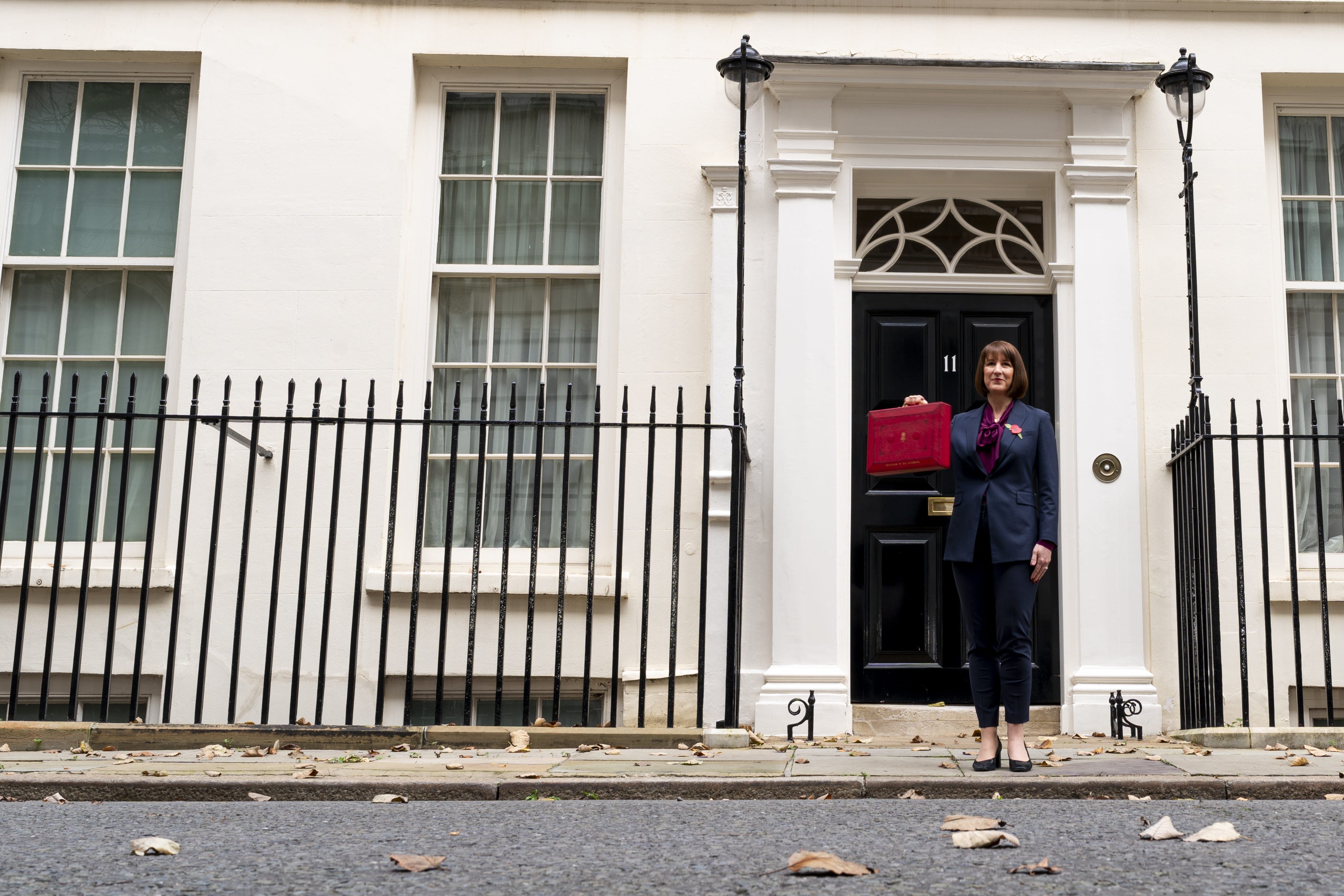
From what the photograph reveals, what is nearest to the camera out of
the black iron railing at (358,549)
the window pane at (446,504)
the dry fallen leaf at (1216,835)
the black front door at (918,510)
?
the dry fallen leaf at (1216,835)

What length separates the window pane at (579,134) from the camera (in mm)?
8008

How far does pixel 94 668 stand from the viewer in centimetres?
741

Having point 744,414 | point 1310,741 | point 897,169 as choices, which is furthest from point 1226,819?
point 897,169

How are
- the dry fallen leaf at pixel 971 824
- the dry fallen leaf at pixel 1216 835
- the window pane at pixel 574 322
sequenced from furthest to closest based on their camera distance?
the window pane at pixel 574 322, the dry fallen leaf at pixel 971 824, the dry fallen leaf at pixel 1216 835

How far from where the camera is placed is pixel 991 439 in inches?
204

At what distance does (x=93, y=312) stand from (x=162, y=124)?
1260 mm

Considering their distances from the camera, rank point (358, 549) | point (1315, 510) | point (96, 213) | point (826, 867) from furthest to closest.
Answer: point (96, 213), point (1315, 510), point (358, 549), point (826, 867)

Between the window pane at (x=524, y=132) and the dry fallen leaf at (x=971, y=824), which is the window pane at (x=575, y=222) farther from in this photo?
the dry fallen leaf at (x=971, y=824)

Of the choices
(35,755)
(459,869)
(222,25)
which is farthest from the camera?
(222,25)

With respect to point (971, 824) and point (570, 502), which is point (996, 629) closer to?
point (971, 824)

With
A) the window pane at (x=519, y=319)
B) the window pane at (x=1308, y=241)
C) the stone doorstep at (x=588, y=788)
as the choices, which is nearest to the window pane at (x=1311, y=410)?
the window pane at (x=1308, y=241)

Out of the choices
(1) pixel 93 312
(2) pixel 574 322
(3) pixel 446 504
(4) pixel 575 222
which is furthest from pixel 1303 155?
(1) pixel 93 312

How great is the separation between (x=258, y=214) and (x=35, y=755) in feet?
11.7

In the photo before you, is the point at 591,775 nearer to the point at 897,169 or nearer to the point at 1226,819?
the point at 1226,819
